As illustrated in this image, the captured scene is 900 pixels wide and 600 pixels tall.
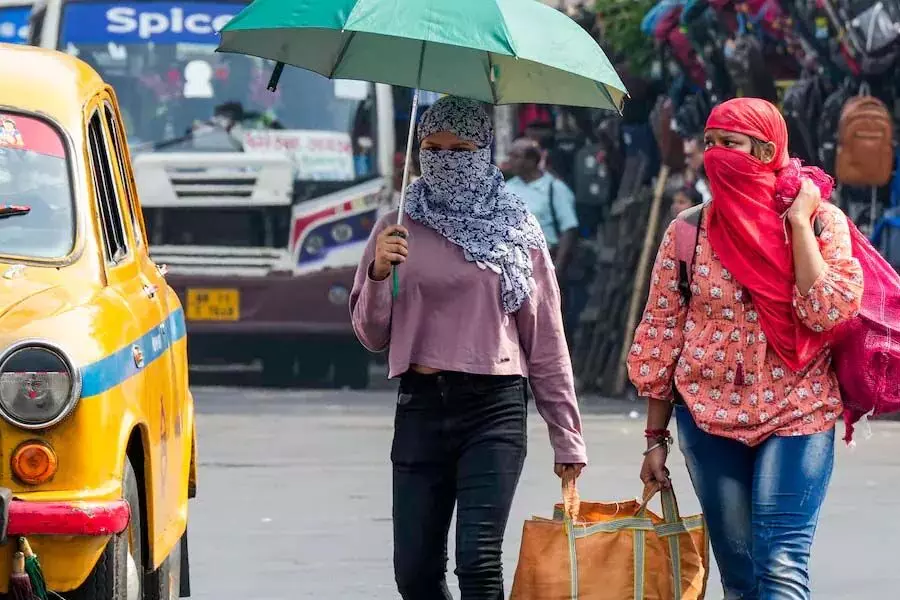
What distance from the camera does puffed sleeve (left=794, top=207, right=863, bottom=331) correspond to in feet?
18.2

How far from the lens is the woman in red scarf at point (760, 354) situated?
5.59 metres

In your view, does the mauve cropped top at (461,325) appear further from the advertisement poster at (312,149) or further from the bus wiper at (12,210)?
the advertisement poster at (312,149)

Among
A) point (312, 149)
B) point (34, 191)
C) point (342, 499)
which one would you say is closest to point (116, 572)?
point (34, 191)

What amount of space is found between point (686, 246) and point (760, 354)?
37 centimetres

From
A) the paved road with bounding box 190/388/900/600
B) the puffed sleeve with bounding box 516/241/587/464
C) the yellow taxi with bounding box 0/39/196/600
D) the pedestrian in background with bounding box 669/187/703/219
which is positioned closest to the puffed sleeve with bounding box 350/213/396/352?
the puffed sleeve with bounding box 516/241/587/464

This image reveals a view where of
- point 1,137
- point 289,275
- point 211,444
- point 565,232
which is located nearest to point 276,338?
point 289,275

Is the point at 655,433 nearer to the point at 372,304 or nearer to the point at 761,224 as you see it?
the point at 761,224

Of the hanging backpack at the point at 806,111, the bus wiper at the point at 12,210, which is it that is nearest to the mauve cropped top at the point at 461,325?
the bus wiper at the point at 12,210

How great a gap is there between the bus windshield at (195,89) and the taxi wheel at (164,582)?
30.7ft

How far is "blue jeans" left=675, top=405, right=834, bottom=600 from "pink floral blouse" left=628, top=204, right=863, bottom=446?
2.5 inches

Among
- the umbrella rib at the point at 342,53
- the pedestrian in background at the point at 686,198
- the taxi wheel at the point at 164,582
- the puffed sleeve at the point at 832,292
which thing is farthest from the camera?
the pedestrian in background at the point at 686,198

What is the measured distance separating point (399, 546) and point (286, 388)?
11491mm

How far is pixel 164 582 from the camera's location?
275 inches

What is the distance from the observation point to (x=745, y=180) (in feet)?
18.6
